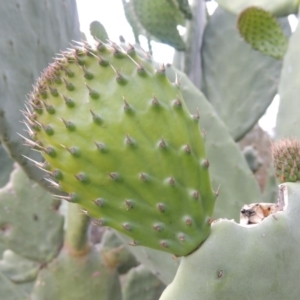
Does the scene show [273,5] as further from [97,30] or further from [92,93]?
[92,93]

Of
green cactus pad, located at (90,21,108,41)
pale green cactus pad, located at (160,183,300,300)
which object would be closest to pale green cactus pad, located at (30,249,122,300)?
green cactus pad, located at (90,21,108,41)

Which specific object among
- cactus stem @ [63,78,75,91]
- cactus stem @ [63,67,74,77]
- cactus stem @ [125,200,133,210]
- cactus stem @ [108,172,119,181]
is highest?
cactus stem @ [63,67,74,77]

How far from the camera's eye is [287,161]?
0.81 meters

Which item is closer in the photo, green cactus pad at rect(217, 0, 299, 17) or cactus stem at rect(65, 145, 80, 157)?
cactus stem at rect(65, 145, 80, 157)

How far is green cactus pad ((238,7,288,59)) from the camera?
4.95 ft

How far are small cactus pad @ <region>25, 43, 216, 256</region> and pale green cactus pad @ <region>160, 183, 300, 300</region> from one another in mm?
29

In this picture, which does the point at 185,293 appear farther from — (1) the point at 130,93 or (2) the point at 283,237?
(1) the point at 130,93

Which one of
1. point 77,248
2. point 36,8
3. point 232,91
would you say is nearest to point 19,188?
point 77,248

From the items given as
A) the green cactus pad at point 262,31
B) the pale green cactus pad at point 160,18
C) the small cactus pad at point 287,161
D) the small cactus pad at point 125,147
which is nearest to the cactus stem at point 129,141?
the small cactus pad at point 125,147

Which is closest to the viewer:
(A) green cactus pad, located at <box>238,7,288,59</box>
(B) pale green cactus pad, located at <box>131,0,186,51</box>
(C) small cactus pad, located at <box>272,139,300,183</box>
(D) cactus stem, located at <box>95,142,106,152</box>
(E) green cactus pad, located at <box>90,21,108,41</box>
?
(D) cactus stem, located at <box>95,142,106,152</box>

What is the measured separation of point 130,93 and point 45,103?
0.42 feet

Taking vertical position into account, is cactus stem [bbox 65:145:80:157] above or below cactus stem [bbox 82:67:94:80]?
below

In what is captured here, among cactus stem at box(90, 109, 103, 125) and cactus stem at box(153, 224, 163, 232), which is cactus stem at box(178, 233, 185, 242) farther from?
cactus stem at box(90, 109, 103, 125)

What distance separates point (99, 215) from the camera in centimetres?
72
